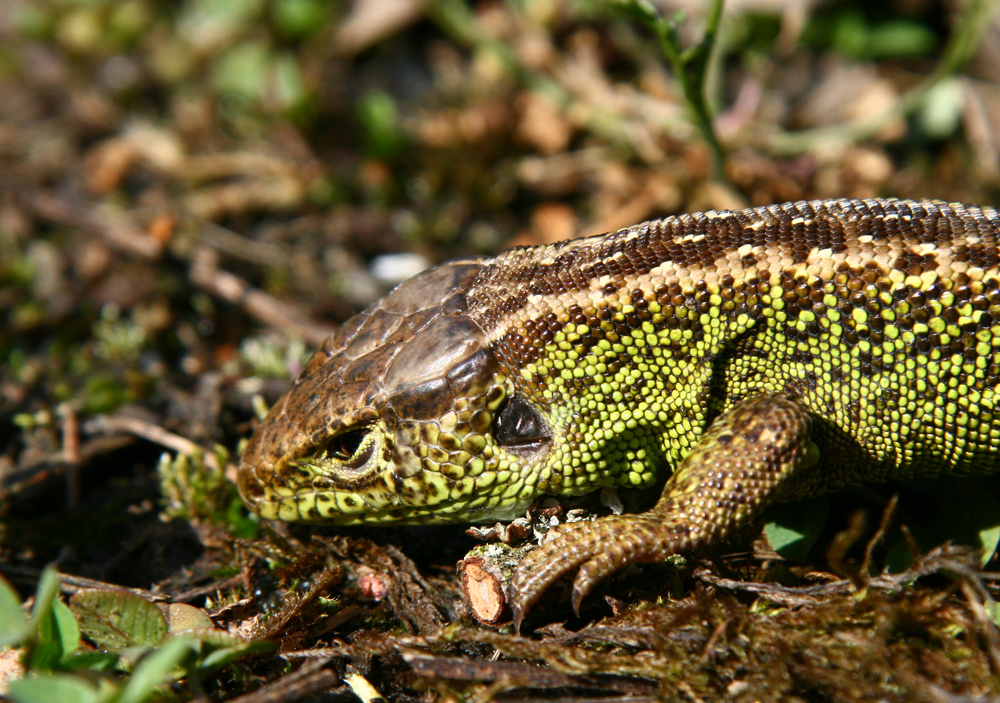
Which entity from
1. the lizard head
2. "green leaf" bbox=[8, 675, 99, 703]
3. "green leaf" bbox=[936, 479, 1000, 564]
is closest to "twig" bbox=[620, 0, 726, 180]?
the lizard head

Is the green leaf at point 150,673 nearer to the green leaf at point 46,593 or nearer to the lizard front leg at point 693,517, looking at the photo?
the green leaf at point 46,593

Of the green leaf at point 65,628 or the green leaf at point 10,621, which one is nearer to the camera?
the green leaf at point 10,621

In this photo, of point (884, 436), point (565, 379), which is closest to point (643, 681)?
point (565, 379)

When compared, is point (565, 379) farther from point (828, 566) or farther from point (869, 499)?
point (869, 499)

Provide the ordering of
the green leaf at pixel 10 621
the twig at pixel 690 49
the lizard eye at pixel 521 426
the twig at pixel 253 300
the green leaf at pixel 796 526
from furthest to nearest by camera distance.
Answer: the twig at pixel 253 300 < the twig at pixel 690 49 < the green leaf at pixel 796 526 < the lizard eye at pixel 521 426 < the green leaf at pixel 10 621

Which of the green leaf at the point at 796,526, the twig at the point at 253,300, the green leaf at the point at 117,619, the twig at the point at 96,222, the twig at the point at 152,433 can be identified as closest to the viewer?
the green leaf at the point at 117,619

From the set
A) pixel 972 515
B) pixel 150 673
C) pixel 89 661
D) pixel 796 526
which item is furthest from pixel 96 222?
pixel 972 515

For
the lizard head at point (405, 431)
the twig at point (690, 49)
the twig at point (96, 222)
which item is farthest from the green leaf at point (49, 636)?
the twig at point (690, 49)

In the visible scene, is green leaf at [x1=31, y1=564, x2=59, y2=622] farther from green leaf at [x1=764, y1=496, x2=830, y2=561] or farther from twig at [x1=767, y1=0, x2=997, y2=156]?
twig at [x1=767, y1=0, x2=997, y2=156]
